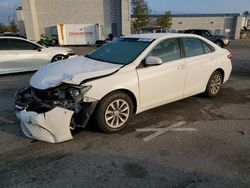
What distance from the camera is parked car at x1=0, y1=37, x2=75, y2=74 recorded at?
8.21 metres

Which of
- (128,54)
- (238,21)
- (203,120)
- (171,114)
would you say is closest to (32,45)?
(128,54)

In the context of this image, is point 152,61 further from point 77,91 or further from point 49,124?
point 49,124

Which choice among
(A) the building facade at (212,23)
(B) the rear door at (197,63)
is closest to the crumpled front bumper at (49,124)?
(B) the rear door at (197,63)

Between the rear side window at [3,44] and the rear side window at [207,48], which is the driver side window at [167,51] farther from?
the rear side window at [3,44]

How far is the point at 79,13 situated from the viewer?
31.8 meters

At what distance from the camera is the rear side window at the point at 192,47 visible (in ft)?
15.4

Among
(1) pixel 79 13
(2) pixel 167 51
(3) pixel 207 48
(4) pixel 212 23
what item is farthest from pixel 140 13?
(2) pixel 167 51

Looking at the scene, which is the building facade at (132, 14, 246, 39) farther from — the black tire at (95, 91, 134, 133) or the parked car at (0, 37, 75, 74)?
the black tire at (95, 91, 134, 133)

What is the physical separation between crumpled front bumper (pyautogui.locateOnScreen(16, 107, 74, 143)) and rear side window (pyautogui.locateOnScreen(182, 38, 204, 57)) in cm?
273

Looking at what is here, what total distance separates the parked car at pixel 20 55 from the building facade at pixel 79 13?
75.2ft

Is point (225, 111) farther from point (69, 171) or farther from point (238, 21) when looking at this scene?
point (238, 21)

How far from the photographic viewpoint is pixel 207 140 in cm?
356

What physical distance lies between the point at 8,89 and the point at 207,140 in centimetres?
553

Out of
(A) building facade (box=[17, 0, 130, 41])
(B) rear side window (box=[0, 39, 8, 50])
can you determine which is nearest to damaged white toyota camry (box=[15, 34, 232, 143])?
(B) rear side window (box=[0, 39, 8, 50])
